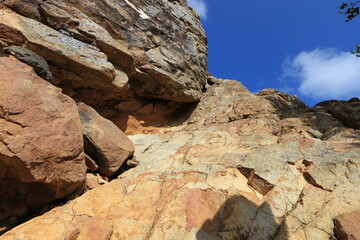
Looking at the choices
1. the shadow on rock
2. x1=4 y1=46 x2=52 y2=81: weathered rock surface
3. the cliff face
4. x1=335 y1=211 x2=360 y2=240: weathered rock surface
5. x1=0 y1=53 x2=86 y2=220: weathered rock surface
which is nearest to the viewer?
x1=335 y1=211 x2=360 y2=240: weathered rock surface

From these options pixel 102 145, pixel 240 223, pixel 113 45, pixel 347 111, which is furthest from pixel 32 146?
pixel 347 111

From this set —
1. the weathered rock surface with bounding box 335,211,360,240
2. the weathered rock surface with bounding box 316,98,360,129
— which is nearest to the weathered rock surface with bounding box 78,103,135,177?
the weathered rock surface with bounding box 335,211,360,240

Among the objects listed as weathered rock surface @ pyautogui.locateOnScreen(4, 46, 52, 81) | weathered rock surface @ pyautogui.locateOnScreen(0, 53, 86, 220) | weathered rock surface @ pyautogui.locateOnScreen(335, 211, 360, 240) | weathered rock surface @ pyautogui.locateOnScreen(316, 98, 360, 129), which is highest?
weathered rock surface @ pyautogui.locateOnScreen(316, 98, 360, 129)

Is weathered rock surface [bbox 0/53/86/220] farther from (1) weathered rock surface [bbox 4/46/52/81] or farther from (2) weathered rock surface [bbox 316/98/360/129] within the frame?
(2) weathered rock surface [bbox 316/98/360/129]

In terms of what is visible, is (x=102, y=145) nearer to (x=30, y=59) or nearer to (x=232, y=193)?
(x=30, y=59)

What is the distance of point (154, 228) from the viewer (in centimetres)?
486

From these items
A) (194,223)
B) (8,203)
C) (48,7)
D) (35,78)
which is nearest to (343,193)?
(194,223)

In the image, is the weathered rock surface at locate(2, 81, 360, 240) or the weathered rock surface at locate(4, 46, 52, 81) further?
the weathered rock surface at locate(4, 46, 52, 81)

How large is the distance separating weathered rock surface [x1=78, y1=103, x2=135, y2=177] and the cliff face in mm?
45

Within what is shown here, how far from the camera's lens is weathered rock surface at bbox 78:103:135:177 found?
7.21m

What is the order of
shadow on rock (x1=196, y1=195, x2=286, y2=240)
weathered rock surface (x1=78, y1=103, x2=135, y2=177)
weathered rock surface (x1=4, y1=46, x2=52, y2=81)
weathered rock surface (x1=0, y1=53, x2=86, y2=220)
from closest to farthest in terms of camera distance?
shadow on rock (x1=196, y1=195, x2=286, y2=240) → weathered rock surface (x1=0, y1=53, x2=86, y2=220) → weathered rock surface (x1=4, y1=46, x2=52, y2=81) → weathered rock surface (x1=78, y1=103, x2=135, y2=177)

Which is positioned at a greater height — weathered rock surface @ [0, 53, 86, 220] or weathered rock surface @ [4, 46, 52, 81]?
weathered rock surface @ [4, 46, 52, 81]

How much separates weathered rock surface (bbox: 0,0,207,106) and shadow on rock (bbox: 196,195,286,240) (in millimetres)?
7610

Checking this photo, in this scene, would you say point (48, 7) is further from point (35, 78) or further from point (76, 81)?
point (35, 78)
